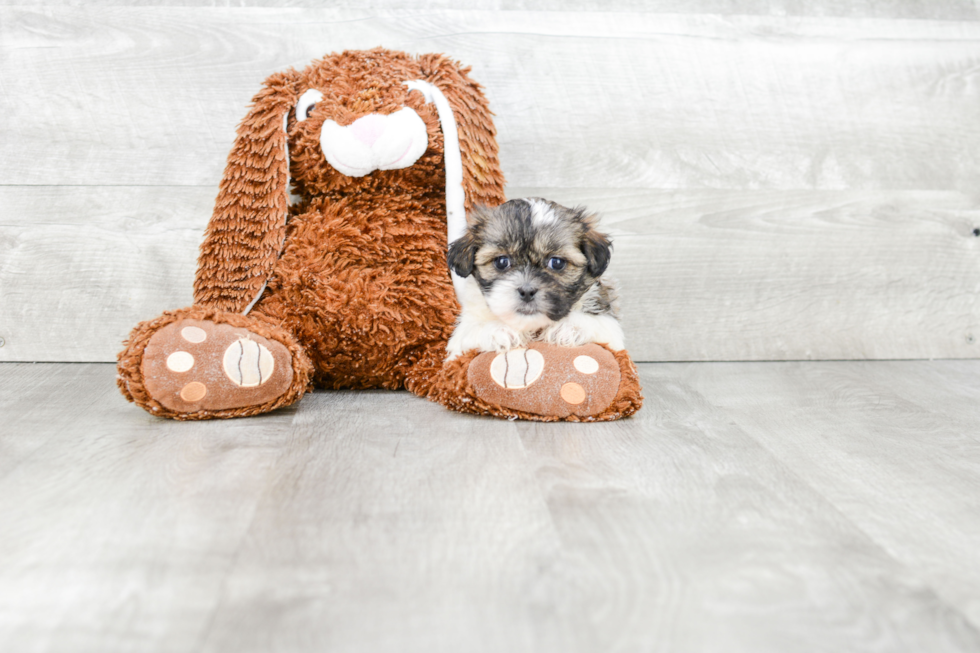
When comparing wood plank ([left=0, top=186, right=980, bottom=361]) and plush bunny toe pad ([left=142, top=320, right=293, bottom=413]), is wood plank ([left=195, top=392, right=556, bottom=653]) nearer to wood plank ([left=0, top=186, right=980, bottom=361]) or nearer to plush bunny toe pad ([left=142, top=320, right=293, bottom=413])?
plush bunny toe pad ([left=142, top=320, right=293, bottom=413])

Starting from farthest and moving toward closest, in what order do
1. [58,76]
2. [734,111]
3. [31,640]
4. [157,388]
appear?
[734,111] → [58,76] → [157,388] → [31,640]

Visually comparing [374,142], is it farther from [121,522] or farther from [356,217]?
[121,522]

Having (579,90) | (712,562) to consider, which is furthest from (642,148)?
(712,562)

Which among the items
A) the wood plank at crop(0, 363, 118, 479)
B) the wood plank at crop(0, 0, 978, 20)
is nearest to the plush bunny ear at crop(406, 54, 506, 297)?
the wood plank at crop(0, 0, 978, 20)

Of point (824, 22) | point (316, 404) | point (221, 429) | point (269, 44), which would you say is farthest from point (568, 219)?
point (824, 22)

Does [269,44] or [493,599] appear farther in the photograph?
[269,44]

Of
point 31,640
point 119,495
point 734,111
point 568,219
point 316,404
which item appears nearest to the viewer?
point 31,640

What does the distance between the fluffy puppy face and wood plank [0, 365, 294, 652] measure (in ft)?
1.71

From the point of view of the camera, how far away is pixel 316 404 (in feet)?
5.92

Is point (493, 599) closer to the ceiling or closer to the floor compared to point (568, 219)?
closer to the floor

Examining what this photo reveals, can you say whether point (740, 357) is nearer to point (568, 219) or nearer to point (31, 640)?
point (568, 219)

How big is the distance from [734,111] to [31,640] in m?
2.19

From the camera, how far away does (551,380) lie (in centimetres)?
162

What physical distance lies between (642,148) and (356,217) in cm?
94
